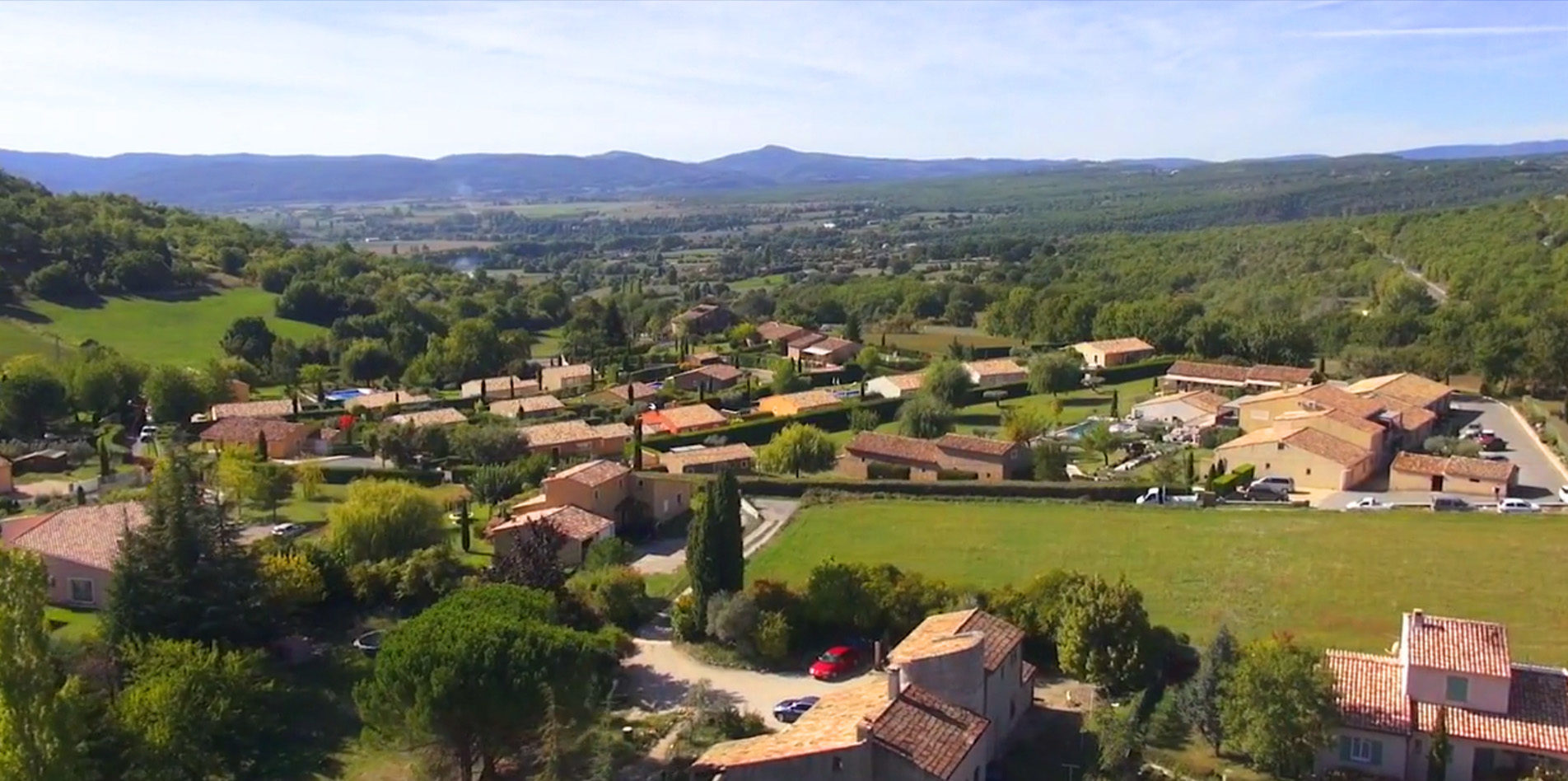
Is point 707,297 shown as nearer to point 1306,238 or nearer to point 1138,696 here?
point 1306,238

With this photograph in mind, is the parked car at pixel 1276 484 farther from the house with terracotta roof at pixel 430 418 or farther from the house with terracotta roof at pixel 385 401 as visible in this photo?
the house with terracotta roof at pixel 385 401

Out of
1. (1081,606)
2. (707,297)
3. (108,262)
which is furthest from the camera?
(707,297)

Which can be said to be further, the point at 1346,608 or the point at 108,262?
the point at 108,262

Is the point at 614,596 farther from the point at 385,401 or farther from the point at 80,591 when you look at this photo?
the point at 385,401

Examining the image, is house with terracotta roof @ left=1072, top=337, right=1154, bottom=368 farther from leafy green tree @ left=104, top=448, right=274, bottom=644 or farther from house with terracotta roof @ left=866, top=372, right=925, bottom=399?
leafy green tree @ left=104, top=448, right=274, bottom=644

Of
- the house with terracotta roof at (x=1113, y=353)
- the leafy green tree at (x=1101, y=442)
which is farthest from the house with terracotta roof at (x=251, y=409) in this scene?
the house with terracotta roof at (x=1113, y=353)

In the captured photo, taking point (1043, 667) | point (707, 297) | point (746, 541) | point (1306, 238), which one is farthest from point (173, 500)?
point (1306, 238)

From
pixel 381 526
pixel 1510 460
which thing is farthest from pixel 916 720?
pixel 1510 460

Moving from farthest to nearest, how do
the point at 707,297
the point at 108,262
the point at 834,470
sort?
the point at 707,297 → the point at 108,262 → the point at 834,470
